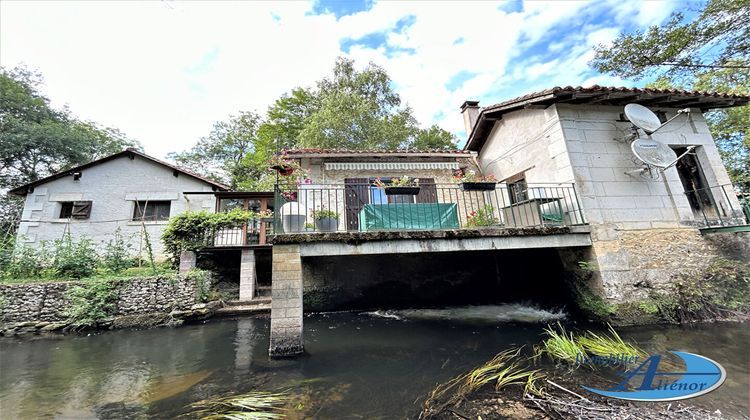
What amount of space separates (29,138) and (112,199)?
343 inches

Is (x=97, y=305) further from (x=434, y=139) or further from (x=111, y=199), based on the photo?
(x=434, y=139)

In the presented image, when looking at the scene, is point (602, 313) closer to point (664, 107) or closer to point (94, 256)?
point (664, 107)

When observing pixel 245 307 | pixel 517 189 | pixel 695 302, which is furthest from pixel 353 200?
pixel 695 302

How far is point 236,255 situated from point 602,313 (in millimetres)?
11269

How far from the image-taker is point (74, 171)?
37.5ft

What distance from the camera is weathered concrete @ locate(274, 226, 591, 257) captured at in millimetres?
5051

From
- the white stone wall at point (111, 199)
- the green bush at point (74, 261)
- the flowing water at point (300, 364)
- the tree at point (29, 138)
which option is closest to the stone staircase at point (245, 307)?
the flowing water at point (300, 364)

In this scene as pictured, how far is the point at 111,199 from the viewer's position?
37.8 feet

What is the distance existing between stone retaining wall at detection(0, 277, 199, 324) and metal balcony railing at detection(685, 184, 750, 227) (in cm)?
1380

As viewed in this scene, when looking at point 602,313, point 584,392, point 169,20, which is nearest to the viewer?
point 584,392

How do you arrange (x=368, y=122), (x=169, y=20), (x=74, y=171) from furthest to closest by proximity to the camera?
(x=368, y=122)
(x=74, y=171)
(x=169, y=20)

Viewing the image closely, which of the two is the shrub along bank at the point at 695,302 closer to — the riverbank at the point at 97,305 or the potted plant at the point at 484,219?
the potted plant at the point at 484,219

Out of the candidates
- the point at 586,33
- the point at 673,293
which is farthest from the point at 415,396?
the point at 586,33

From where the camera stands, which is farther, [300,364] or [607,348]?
[300,364]
